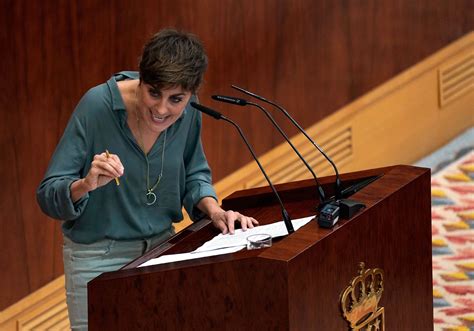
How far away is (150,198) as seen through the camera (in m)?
2.94

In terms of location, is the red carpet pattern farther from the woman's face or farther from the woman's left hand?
the woman's face

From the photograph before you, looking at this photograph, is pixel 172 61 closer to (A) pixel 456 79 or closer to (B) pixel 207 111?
(B) pixel 207 111

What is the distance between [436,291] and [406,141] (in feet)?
4.21

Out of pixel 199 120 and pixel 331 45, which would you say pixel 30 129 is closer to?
pixel 199 120

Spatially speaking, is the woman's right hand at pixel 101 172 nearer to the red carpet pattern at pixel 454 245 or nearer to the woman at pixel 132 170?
the woman at pixel 132 170

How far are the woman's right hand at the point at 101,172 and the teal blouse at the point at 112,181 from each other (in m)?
0.09

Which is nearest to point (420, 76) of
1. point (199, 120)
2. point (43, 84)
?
point (43, 84)

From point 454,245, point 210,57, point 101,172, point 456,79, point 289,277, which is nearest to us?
point 289,277

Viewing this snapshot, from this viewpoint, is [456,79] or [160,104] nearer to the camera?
[160,104]

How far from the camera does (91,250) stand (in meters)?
2.89

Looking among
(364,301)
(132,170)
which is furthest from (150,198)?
(364,301)

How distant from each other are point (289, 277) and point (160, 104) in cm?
62

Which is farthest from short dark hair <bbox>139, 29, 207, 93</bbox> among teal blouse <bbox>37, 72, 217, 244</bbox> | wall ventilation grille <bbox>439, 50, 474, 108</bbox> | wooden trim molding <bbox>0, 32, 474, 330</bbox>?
wall ventilation grille <bbox>439, 50, 474, 108</bbox>

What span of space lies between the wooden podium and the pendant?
0.51ft
